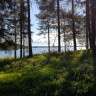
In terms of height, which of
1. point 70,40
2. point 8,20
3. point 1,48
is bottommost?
point 1,48

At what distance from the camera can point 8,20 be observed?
10.7 metres

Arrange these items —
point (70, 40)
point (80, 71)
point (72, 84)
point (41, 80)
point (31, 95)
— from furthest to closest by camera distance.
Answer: point (70, 40) < point (80, 71) < point (41, 80) < point (72, 84) < point (31, 95)

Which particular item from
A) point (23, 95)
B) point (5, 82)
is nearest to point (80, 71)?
point (23, 95)

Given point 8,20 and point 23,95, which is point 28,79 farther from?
point 8,20

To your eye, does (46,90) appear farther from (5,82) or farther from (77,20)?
(77,20)

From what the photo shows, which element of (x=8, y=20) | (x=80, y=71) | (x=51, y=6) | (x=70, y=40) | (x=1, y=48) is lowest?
(x=80, y=71)

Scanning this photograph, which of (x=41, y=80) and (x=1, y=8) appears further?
(x=1, y=8)

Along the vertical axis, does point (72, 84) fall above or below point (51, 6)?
below

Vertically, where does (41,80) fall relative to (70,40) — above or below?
below

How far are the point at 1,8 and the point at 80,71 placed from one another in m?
9.92

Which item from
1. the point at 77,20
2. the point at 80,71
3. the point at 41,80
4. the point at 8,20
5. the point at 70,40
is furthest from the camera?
the point at 70,40

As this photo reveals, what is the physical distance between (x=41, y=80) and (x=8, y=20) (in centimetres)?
927

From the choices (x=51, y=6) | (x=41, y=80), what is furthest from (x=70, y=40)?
(x=41, y=80)

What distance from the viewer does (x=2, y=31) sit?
396 inches
